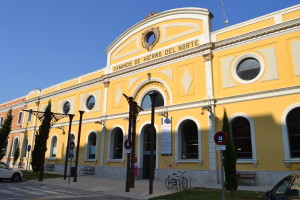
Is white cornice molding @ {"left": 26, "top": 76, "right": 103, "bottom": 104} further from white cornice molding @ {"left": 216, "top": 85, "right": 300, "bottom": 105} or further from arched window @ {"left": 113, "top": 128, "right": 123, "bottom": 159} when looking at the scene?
white cornice molding @ {"left": 216, "top": 85, "right": 300, "bottom": 105}

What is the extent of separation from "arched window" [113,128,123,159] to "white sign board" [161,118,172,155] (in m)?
5.36

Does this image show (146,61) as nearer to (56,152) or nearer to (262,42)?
(262,42)

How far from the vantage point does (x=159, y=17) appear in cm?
2138

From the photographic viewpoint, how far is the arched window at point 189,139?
1745 cm

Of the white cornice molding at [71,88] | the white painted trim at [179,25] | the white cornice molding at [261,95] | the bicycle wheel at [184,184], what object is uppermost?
the white painted trim at [179,25]

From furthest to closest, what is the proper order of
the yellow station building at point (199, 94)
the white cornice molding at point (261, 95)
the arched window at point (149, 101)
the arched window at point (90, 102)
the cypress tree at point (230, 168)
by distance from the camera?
1. the arched window at point (90, 102)
2. the arched window at point (149, 101)
3. the yellow station building at point (199, 94)
4. the white cornice molding at point (261, 95)
5. the cypress tree at point (230, 168)

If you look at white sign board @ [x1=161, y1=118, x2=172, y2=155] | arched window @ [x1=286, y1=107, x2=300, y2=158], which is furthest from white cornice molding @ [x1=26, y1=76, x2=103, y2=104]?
arched window @ [x1=286, y1=107, x2=300, y2=158]

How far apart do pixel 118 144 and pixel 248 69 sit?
42.5 ft

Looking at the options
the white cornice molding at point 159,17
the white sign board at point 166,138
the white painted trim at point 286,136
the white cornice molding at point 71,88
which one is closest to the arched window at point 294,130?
the white painted trim at point 286,136

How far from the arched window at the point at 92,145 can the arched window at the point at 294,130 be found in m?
17.1

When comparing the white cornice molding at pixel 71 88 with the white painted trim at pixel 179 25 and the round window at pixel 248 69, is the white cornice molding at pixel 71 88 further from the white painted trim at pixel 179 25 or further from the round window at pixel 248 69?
the round window at pixel 248 69

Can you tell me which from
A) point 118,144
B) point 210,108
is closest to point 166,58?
point 210,108

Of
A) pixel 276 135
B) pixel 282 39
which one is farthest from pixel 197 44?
pixel 276 135

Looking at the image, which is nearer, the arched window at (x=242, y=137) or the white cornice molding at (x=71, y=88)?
the arched window at (x=242, y=137)
